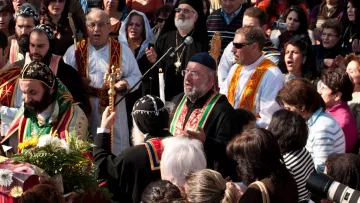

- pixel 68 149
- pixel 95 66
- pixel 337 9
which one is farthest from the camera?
pixel 337 9

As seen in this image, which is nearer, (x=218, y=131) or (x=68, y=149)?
(x=68, y=149)

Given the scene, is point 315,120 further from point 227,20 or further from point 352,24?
point 352,24

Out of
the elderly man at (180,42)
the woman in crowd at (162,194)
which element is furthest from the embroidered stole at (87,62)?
the woman in crowd at (162,194)

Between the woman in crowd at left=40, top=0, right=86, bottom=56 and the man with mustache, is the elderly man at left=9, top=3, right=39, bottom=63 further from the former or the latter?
the man with mustache

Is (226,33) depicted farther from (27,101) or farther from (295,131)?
(295,131)

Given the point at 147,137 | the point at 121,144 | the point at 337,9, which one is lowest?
the point at 121,144

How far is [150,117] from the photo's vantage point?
6.87m

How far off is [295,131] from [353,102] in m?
2.84

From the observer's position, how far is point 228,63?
10.2 metres

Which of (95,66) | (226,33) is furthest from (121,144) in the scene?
(226,33)

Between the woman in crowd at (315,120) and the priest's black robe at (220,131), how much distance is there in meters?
0.48

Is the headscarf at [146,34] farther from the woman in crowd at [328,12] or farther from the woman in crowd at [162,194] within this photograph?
the woman in crowd at [162,194]

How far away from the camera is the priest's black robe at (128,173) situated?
262 inches

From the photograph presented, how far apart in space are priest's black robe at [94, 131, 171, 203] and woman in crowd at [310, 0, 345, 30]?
650 cm
